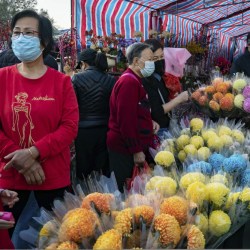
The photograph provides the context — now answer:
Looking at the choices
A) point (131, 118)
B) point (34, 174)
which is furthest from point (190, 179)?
point (131, 118)

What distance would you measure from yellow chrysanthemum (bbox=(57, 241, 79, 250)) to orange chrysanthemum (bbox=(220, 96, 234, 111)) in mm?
1967

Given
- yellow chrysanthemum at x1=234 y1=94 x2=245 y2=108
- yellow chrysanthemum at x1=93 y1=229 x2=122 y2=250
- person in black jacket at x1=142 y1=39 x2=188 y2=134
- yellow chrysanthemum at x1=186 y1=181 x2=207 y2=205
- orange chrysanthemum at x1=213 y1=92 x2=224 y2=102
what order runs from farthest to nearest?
person in black jacket at x1=142 y1=39 x2=188 y2=134 < orange chrysanthemum at x1=213 y1=92 x2=224 y2=102 < yellow chrysanthemum at x1=234 y1=94 x2=245 y2=108 < yellow chrysanthemum at x1=186 y1=181 x2=207 y2=205 < yellow chrysanthemum at x1=93 y1=229 x2=122 y2=250

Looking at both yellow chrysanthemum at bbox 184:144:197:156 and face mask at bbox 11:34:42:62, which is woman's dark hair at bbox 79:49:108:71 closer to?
face mask at bbox 11:34:42:62

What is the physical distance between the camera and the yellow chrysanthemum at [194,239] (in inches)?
37.5

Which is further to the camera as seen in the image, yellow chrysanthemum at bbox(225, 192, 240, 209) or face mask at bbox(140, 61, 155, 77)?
face mask at bbox(140, 61, 155, 77)

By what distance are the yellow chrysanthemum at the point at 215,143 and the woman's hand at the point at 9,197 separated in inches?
38.2

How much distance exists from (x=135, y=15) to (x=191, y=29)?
8.97ft

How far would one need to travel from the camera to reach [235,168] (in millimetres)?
1503

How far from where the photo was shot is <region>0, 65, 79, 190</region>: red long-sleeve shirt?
171cm

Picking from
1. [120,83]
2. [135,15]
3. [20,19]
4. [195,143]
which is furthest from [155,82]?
[135,15]

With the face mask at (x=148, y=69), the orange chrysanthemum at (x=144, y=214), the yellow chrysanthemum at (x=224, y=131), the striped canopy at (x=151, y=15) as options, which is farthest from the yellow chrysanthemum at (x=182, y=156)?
the striped canopy at (x=151, y=15)

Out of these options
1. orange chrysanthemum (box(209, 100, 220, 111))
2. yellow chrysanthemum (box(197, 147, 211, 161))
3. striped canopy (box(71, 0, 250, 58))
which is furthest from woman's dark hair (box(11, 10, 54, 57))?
striped canopy (box(71, 0, 250, 58))

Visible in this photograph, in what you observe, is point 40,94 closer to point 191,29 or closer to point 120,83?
point 120,83

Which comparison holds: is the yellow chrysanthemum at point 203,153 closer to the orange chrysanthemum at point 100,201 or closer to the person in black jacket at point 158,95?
the orange chrysanthemum at point 100,201
